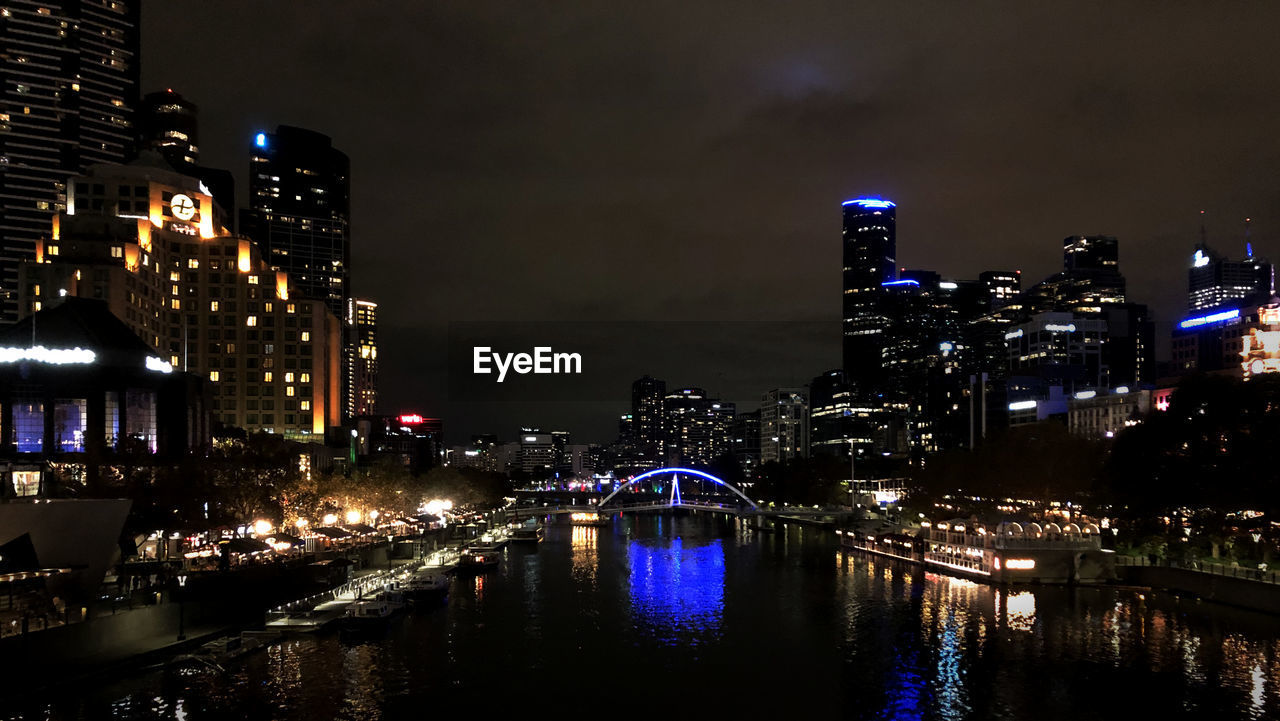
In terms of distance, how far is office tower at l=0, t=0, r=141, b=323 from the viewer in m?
151

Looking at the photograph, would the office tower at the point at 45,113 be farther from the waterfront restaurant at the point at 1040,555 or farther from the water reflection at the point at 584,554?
the waterfront restaurant at the point at 1040,555

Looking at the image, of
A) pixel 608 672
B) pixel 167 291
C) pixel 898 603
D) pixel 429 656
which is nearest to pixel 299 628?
pixel 429 656

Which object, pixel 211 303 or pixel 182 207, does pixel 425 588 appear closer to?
pixel 211 303

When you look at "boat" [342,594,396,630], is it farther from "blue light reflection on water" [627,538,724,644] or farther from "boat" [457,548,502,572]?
"boat" [457,548,502,572]

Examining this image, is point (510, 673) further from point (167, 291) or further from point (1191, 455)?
point (167, 291)

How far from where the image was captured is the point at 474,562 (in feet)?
302

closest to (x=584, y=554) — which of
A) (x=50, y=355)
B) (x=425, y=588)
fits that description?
(x=425, y=588)

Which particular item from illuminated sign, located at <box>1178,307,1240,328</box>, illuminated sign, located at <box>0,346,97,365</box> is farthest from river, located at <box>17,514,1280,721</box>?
illuminated sign, located at <box>1178,307,1240,328</box>

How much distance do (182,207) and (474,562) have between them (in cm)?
5690

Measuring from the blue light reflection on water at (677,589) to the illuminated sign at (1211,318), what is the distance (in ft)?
385

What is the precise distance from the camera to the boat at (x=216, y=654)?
4719cm

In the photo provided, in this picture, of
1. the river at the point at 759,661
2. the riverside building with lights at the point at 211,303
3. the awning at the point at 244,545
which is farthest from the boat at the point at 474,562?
the riverside building with lights at the point at 211,303

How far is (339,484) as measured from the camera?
95250 mm

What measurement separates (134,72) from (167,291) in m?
77.2
